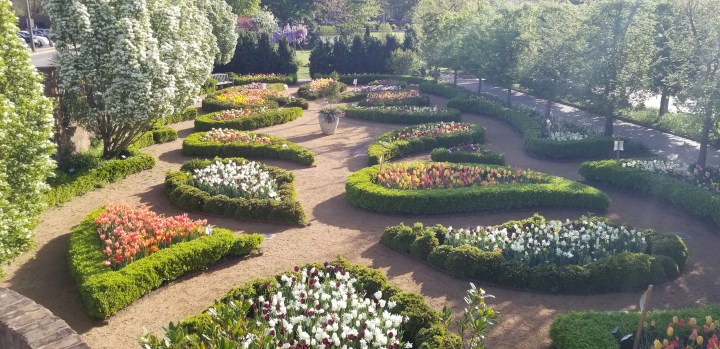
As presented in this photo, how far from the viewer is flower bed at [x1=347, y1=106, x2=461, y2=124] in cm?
2447

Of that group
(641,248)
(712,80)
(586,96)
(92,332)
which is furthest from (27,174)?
(586,96)

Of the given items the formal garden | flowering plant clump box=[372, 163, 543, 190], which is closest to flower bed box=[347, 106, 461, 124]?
the formal garden

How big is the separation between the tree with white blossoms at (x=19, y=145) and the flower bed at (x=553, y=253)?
6.57 metres

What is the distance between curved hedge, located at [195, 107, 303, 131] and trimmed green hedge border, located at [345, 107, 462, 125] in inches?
132

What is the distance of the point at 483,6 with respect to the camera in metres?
36.9

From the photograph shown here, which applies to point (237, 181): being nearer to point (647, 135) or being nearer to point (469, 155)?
point (469, 155)

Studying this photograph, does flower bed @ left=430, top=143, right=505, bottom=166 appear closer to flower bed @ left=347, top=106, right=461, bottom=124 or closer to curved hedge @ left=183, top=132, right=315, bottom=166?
curved hedge @ left=183, top=132, right=315, bottom=166

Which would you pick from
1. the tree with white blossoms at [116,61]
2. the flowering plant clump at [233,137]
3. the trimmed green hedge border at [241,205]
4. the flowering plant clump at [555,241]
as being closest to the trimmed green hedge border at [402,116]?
the flowering plant clump at [233,137]

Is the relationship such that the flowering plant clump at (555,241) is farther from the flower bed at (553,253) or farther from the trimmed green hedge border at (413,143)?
the trimmed green hedge border at (413,143)

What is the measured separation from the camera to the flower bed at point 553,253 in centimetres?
993

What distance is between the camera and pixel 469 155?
1778cm

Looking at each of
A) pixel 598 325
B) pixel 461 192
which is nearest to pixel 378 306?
pixel 598 325

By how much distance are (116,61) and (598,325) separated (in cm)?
1309

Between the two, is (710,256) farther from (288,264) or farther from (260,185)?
(260,185)
